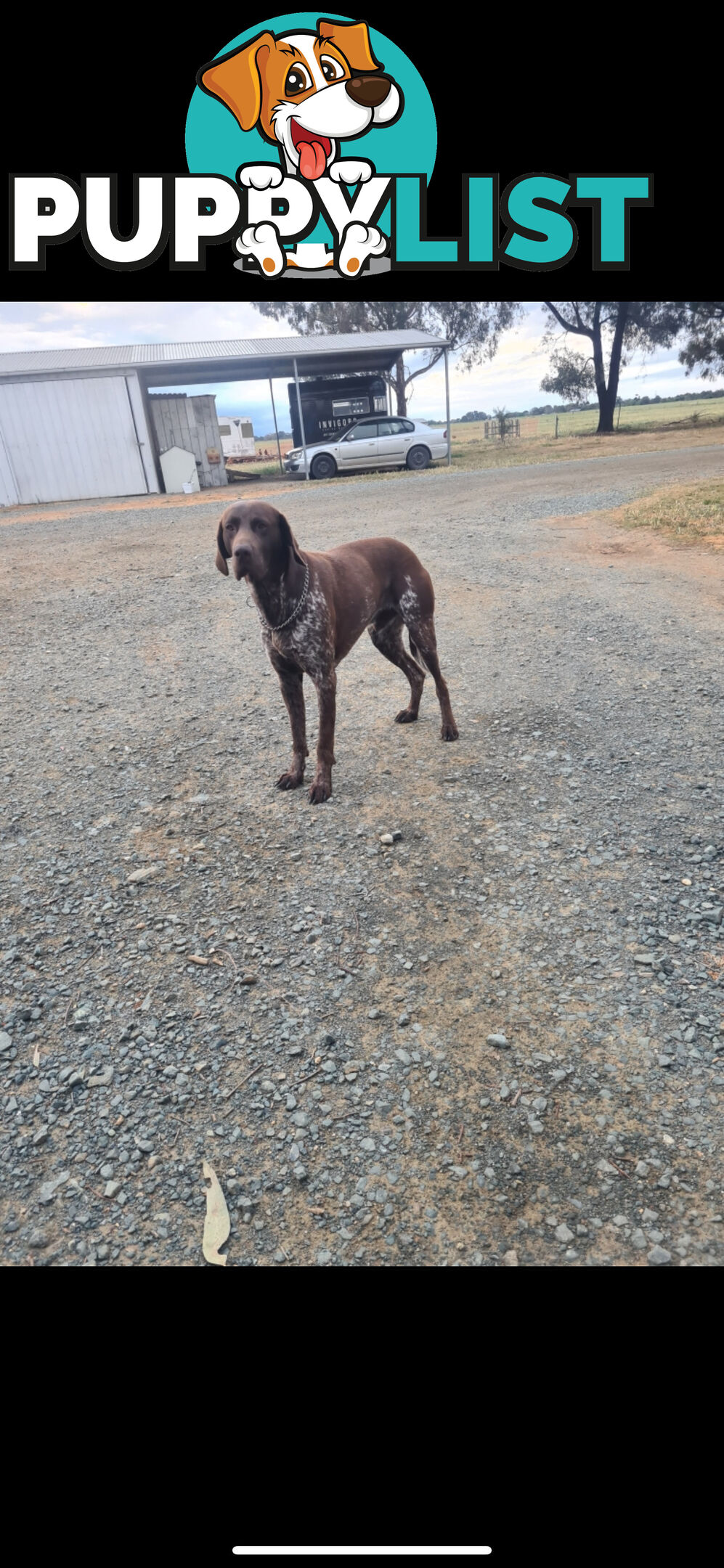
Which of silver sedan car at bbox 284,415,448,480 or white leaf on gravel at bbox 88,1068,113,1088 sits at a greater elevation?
silver sedan car at bbox 284,415,448,480

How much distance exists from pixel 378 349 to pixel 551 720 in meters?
20.4

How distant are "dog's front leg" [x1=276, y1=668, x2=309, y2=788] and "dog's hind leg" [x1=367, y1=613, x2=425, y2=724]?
684mm

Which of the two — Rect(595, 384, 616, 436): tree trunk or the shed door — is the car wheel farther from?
Rect(595, 384, 616, 436): tree trunk

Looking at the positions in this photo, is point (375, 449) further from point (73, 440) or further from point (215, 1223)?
point (215, 1223)

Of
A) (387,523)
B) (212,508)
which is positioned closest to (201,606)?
(387,523)

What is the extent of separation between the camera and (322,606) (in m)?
3.62

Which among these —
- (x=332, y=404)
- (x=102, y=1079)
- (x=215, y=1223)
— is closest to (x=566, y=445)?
(x=332, y=404)

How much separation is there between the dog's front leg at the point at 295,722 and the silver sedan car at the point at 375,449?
17.7 m

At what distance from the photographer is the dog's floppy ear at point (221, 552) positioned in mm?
3348

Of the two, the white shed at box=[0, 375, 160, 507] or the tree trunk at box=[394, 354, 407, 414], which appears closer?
the white shed at box=[0, 375, 160, 507]

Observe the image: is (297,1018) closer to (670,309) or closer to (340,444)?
(340,444)

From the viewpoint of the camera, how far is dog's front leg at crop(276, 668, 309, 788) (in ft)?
12.9

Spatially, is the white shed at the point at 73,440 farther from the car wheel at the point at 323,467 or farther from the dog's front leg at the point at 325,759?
the dog's front leg at the point at 325,759

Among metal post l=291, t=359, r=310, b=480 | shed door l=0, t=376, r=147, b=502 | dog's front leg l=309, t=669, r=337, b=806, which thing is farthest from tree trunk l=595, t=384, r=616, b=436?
dog's front leg l=309, t=669, r=337, b=806
